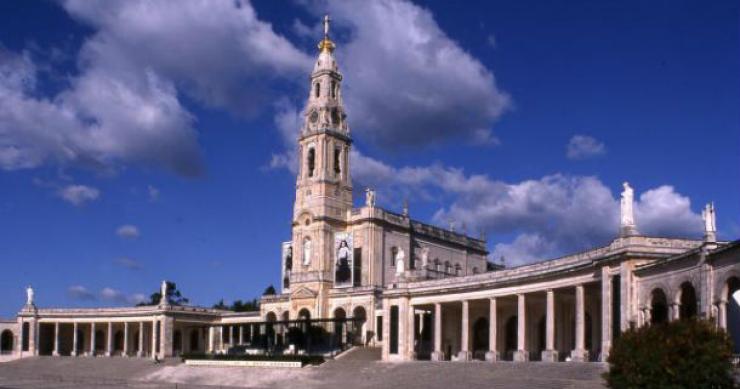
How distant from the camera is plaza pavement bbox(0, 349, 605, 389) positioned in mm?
45500

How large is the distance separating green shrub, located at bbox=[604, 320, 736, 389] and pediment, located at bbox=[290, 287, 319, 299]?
5383cm

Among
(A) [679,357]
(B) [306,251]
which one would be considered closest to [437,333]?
(B) [306,251]

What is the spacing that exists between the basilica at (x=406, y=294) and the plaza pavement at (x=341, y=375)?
8.71 feet

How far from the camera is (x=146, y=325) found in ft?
328

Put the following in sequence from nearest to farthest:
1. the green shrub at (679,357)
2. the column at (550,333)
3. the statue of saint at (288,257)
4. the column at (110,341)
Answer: the green shrub at (679,357), the column at (550,333), the statue of saint at (288,257), the column at (110,341)

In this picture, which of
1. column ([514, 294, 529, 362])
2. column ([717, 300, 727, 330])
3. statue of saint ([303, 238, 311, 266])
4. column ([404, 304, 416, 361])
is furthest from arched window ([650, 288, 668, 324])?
statue of saint ([303, 238, 311, 266])

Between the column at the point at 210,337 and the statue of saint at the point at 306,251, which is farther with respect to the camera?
the column at the point at 210,337

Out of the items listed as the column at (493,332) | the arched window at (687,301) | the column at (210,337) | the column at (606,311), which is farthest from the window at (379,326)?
the arched window at (687,301)

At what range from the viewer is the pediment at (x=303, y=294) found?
79938 mm

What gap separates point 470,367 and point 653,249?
1406cm

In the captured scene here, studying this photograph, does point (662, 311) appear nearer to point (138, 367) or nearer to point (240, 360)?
point (240, 360)

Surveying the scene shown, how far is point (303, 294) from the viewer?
8081 cm

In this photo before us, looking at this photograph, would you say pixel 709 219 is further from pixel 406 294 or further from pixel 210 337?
pixel 210 337

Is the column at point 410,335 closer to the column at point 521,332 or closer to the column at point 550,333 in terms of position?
the column at point 521,332
